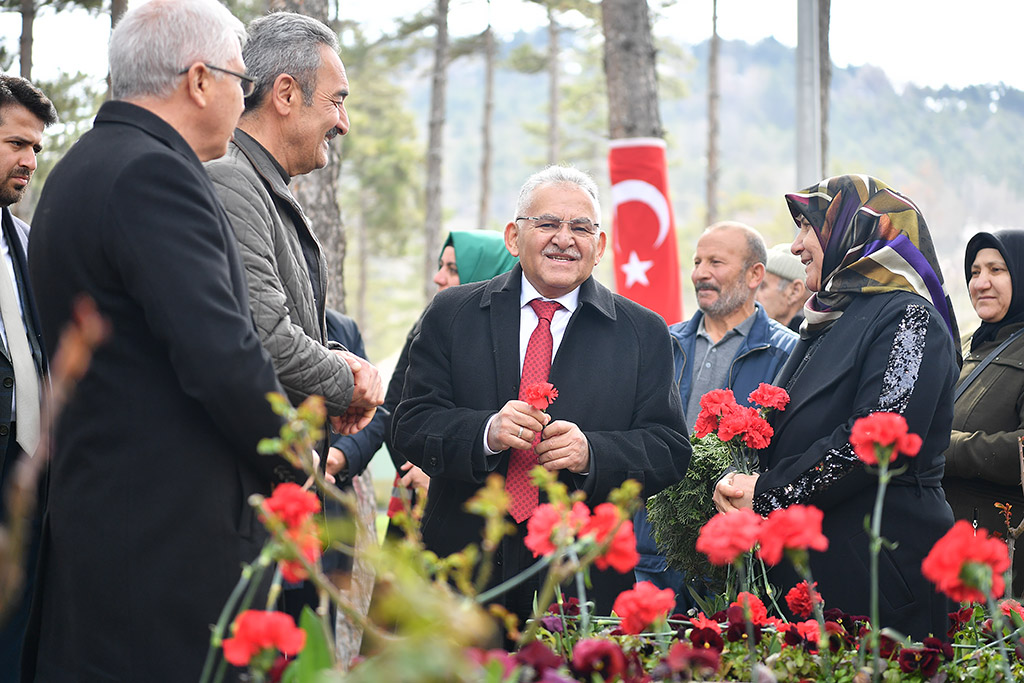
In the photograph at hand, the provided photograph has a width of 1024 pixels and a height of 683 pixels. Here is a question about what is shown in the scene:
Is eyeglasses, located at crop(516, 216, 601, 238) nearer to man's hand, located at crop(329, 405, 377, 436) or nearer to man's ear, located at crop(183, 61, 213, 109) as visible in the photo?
man's hand, located at crop(329, 405, 377, 436)

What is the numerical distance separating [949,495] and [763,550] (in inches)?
122

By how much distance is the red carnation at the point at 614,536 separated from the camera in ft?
5.03

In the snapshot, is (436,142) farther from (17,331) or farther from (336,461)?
(17,331)

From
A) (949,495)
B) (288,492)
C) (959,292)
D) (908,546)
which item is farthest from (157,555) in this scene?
(959,292)

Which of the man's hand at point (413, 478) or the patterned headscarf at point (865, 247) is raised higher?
the patterned headscarf at point (865, 247)

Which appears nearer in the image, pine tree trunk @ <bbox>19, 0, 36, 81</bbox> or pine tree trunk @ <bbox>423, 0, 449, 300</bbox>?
pine tree trunk @ <bbox>19, 0, 36, 81</bbox>

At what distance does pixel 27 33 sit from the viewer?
949cm

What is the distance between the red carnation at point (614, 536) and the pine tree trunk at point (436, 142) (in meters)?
21.2

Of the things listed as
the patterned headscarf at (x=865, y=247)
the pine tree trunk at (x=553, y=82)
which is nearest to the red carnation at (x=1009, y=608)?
the patterned headscarf at (x=865, y=247)

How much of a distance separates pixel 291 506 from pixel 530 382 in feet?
6.19

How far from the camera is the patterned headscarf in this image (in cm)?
338

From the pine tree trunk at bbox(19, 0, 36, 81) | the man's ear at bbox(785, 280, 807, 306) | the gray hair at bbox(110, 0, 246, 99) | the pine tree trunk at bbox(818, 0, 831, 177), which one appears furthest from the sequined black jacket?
the pine tree trunk at bbox(818, 0, 831, 177)

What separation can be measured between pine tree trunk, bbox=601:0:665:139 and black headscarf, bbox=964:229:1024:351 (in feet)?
12.3

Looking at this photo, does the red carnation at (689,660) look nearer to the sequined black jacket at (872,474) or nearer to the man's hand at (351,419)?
the man's hand at (351,419)
